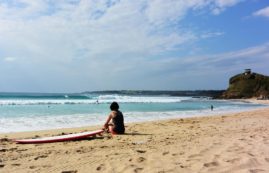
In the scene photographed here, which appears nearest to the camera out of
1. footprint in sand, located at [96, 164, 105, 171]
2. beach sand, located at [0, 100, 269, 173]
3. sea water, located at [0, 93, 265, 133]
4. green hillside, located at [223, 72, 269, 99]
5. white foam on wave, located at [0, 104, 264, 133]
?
beach sand, located at [0, 100, 269, 173]

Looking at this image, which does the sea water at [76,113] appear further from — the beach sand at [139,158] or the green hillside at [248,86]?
the green hillside at [248,86]

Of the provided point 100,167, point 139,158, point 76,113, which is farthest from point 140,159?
point 76,113

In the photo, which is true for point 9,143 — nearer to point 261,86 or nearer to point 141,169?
point 141,169

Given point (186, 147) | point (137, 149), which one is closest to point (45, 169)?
point (137, 149)

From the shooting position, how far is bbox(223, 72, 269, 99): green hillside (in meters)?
86.1

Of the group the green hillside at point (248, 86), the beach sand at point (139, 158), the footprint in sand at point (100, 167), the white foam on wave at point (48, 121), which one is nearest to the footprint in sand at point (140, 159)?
the beach sand at point (139, 158)

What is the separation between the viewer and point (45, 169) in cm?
566

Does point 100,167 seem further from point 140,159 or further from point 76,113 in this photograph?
point 76,113

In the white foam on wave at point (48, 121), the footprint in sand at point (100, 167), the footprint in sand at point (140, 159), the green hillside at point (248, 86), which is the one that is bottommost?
the white foam on wave at point (48, 121)

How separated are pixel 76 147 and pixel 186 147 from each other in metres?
2.57

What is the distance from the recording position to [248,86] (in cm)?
8956

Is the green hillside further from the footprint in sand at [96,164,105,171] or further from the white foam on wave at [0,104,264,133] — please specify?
the footprint in sand at [96,164,105,171]

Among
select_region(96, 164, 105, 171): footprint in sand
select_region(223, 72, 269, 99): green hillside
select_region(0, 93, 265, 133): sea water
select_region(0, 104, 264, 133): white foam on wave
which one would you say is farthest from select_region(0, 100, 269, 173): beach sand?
select_region(223, 72, 269, 99): green hillside

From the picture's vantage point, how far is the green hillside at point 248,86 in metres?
86.1
